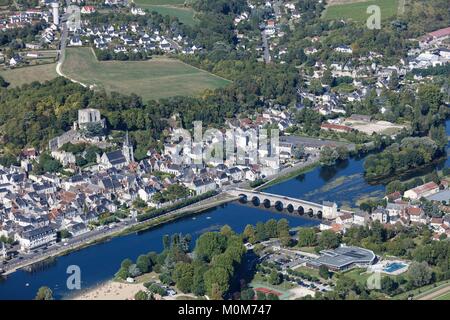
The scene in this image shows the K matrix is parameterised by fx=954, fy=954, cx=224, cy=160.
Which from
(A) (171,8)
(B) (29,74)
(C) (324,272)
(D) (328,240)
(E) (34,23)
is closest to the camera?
(C) (324,272)

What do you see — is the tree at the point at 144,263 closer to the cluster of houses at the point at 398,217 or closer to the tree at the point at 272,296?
the tree at the point at 272,296

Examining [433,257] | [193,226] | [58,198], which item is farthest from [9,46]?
[433,257]

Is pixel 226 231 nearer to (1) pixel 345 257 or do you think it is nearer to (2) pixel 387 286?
(1) pixel 345 257

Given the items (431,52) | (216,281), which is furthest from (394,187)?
(431,52)

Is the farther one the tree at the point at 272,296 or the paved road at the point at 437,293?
the paved road at the point at 437,293

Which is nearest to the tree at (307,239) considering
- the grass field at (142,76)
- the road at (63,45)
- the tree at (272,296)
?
the tree at (272,296)

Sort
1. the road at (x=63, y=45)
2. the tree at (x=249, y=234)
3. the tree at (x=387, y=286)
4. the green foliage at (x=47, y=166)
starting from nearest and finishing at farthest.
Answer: the tree at (x=387, y=286)
the tree at (x=249, y=234)
the green foliage at (x=47, y=166)
the road at (x=63, y=45)

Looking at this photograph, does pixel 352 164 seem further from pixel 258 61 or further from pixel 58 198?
pixel 258 61
